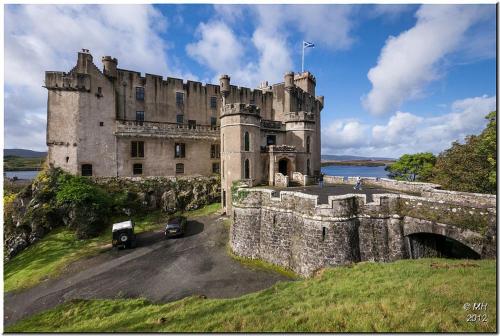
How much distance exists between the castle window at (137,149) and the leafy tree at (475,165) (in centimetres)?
3448

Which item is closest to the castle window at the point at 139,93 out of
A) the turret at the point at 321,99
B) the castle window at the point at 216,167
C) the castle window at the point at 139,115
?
the castle window at the point at 139,115

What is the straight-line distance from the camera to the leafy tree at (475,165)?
63.8ft

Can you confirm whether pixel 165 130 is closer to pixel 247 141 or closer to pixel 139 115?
pixel 139 115

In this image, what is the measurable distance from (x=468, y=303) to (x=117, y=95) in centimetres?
3630

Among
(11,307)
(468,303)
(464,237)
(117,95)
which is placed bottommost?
(11,307)

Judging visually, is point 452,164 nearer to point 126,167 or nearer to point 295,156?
point 295,156

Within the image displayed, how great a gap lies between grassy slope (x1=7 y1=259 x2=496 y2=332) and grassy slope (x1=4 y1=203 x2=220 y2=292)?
6134 mm

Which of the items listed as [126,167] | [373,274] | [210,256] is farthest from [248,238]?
[126,167]

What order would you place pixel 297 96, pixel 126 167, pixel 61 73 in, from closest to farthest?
pixel 61 73 → pixel 126 167 → pixel 297 96

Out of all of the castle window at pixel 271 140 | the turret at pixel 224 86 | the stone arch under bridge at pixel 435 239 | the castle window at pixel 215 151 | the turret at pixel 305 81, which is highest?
the turret at pixel 305 81

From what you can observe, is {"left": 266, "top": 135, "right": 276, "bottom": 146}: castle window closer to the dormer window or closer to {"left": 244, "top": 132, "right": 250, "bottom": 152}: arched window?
{"left": 244, "top": 132, "right": 250, "bottom": 152}: arched window

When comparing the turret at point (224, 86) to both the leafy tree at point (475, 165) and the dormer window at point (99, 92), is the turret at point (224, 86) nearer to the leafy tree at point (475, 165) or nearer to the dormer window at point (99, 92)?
the dormer window at point (99, 92)

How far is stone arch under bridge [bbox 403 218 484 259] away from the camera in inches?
469

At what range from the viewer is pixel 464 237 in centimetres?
1209
